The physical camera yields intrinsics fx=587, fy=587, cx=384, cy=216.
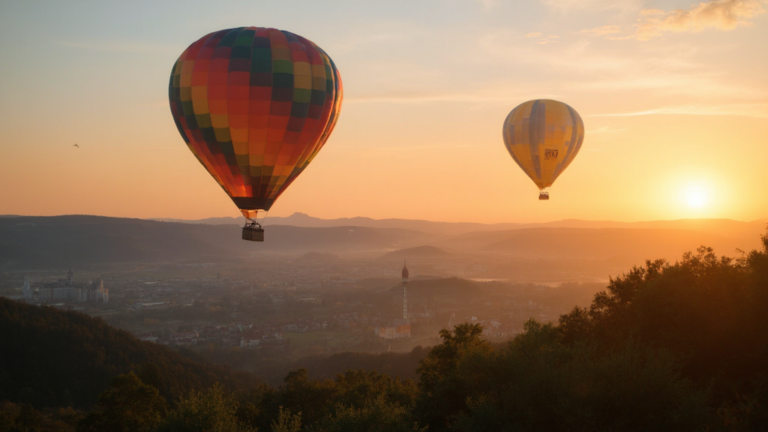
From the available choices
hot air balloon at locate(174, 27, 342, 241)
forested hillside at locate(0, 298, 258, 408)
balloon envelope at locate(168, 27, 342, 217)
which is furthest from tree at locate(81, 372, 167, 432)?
forested hillside at locate(0, 298, 258, 408)

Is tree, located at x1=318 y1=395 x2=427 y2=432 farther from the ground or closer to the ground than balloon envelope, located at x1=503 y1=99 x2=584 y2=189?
closer to the ground

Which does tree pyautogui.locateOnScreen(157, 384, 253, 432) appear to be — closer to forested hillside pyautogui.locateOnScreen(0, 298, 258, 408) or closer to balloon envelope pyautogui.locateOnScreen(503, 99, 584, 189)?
forested hillside pyautogui.locateOnScreen(0, 298, 258, 408)

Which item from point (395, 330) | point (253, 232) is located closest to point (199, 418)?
point (253, 232)

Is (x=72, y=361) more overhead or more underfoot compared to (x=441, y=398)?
more underfoot

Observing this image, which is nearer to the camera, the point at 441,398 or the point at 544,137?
the point at 441,398

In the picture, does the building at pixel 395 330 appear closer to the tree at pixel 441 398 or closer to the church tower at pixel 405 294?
the church tower at pixel 405 294

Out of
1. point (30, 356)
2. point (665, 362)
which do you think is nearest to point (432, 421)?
Answer: point (665, 362)

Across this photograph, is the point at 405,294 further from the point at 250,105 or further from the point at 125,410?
the point at 250,105
